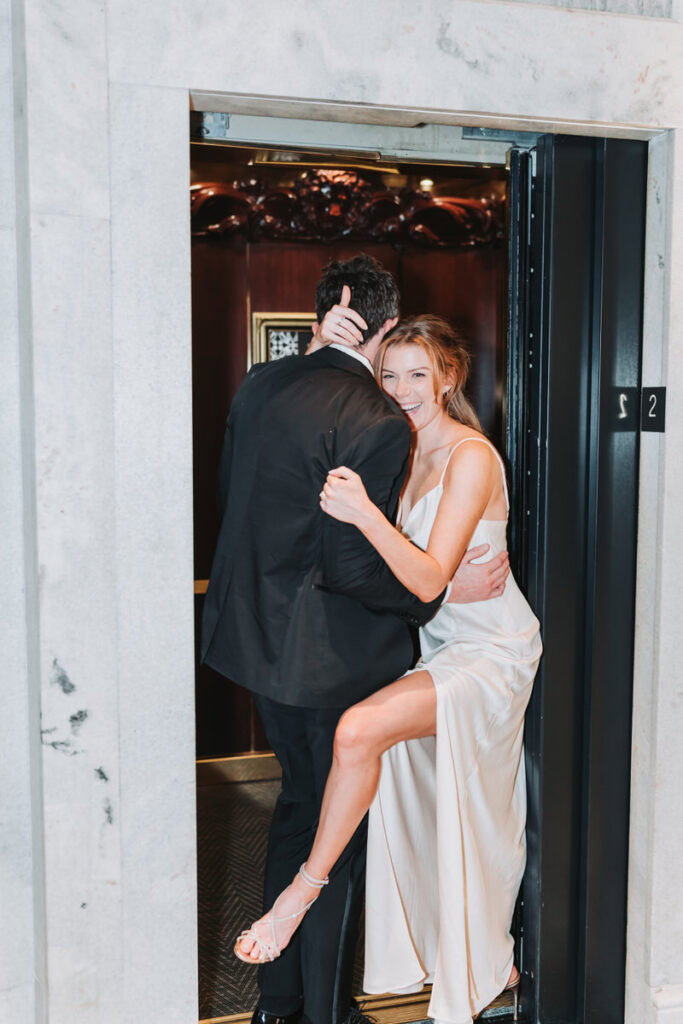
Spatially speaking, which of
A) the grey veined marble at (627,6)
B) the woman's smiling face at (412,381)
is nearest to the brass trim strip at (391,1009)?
the woman's smiling face at (412,381)

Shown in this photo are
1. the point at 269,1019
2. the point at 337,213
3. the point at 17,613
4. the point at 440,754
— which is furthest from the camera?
the point at 337,213

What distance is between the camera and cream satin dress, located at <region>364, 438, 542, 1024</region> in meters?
2.39

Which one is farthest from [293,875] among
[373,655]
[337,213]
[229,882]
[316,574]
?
[337,213]

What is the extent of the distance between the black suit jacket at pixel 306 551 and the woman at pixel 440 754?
0.09 meters

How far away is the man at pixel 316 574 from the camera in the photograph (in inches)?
86.8

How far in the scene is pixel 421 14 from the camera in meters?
2.14

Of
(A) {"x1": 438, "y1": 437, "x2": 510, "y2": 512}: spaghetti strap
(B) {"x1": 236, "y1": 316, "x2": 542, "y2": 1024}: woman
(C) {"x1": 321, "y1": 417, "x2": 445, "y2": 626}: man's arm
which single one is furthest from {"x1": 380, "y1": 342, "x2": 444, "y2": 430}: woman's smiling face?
(C) {"x1": 321, "y1": 417, "x2": 445, "y2": 626}: man's arm

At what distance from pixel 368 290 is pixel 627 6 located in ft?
2.97

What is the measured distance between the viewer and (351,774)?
7.50 ft

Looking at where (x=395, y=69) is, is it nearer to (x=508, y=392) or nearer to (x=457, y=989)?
(x=508, y=392)

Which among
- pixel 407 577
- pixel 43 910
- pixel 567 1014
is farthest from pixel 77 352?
pixel 567 1014

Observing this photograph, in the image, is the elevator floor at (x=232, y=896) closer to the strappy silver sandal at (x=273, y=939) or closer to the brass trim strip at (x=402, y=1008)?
the brass trim strip at (x=402, y=1008)

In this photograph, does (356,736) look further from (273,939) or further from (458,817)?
(273,939)

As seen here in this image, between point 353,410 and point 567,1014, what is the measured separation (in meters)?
1.74
